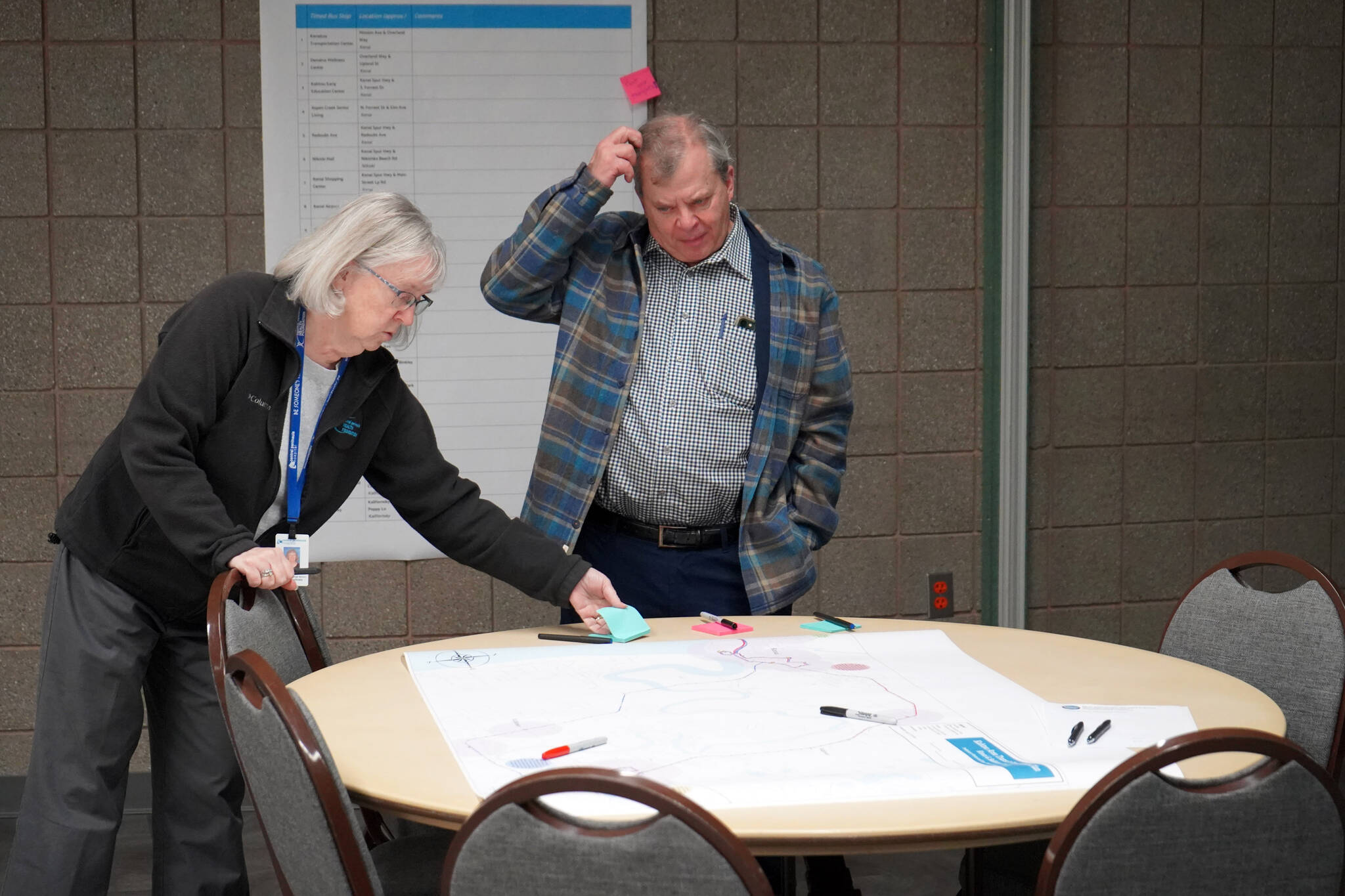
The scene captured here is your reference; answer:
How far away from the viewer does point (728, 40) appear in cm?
324

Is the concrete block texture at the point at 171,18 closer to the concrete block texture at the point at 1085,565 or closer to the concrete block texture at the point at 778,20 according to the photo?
the concrete block texture at the point at 778,20

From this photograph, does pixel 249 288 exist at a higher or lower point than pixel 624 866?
Result: higher

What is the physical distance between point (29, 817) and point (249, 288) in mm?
902

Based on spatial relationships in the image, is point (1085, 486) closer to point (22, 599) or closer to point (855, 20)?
point (855, 20)

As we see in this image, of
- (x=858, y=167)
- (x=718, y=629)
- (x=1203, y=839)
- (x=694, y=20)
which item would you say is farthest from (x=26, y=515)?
(x=1203, y=839)

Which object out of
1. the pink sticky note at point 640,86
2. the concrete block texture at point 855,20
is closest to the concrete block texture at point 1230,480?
the concrete block texture at point 855,20

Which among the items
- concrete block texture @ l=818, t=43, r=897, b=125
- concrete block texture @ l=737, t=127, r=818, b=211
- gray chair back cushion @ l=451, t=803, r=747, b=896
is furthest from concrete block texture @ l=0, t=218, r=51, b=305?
gray chair back cushion @ l=451, t=803, r=747, b=896

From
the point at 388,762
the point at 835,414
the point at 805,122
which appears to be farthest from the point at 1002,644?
the point at 805,122

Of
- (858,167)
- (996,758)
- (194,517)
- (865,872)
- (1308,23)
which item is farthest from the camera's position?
(858,167)

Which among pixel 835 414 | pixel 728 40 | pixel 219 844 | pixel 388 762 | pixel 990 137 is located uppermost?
pixel 728 40

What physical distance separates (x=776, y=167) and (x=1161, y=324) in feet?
3.81

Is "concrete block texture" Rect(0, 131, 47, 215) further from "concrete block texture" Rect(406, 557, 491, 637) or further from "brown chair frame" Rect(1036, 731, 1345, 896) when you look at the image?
"brown chair frame" Rect(1036, 731, 1345, 896)

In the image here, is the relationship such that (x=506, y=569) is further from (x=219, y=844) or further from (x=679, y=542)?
(x=219, y=844)

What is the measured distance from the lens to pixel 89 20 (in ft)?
10.0
